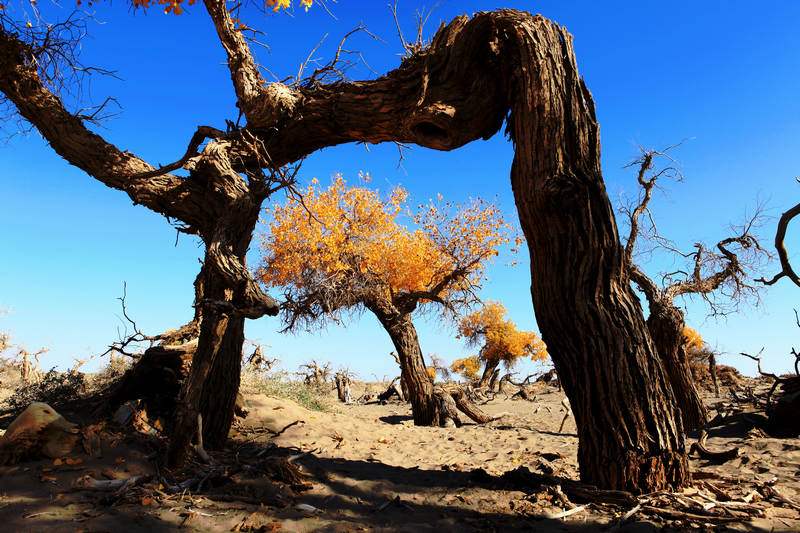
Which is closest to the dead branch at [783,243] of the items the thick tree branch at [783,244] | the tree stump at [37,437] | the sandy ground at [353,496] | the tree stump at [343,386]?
the thick tree branch at [783,244]

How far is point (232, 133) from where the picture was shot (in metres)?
5.76

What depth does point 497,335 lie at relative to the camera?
2905 centimetres

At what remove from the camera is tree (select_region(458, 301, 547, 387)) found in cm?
2839

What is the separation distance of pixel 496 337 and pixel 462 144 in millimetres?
25089

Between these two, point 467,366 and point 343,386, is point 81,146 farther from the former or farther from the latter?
point 467,366

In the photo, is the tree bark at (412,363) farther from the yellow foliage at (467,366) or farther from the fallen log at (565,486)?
the yellow foliage at (467,366)

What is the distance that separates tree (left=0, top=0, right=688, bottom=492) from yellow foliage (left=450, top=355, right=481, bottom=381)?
33076 millimetres

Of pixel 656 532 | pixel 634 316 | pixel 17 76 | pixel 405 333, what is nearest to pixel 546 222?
pixel 634 316

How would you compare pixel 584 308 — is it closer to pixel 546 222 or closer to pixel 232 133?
pixel 546 222

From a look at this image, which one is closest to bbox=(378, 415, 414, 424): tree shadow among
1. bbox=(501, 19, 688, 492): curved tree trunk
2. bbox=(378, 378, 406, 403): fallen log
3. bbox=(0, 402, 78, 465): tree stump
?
bbox=(378, 378, 406, 403): fallen log

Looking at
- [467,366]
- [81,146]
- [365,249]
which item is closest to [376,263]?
[365,249]

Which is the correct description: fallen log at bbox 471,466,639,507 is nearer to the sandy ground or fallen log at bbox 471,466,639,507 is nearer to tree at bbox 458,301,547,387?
the sandy ground

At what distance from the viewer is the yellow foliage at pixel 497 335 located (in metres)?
28.4

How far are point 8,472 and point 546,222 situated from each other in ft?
19.5
